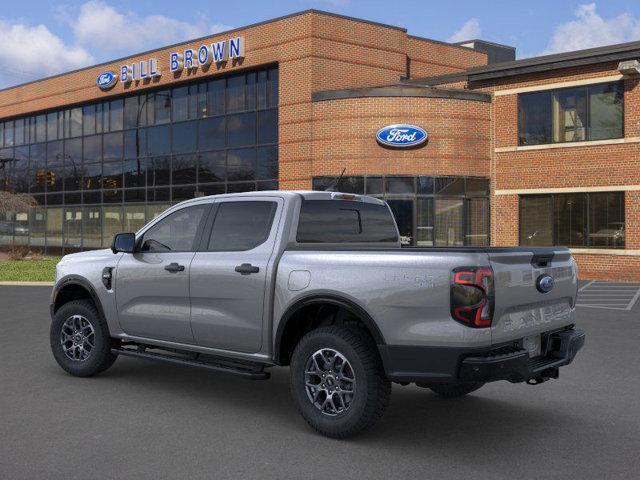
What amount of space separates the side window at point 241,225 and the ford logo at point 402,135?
58.3ft

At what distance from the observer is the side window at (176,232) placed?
6605 millimetres

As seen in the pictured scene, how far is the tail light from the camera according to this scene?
15.2ft

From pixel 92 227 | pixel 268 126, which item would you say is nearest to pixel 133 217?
pixel 92 227

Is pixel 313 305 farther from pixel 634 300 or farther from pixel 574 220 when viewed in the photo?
pixel 574 220

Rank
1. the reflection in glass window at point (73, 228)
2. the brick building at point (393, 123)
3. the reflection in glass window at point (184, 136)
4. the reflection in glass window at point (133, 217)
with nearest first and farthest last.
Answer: the brick building at point (393, 123)
the reflection in glass window at point (184, 136)
the reflection in glass window at point (133, 217)
the reflection in glass window at point (73, 228)

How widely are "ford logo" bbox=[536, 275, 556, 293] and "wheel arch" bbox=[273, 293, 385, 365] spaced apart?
4.08ft

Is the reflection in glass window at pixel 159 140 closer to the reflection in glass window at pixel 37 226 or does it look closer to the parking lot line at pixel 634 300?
the reflection in glass window at pixel 37 226

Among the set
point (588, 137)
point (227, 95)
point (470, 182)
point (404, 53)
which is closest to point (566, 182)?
point (588, 137)

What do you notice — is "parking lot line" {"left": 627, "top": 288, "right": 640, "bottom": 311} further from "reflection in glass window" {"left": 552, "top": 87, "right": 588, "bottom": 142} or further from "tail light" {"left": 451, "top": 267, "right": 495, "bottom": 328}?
"tail light" {"left": 451, "top": 267, "right": 495, "bottom": 328}

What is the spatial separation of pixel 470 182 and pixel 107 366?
18.5 meters

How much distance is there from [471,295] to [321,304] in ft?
4.22

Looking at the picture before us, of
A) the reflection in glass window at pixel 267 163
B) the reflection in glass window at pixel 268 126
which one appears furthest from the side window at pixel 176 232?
the reflection in glass window at pixel 268 126

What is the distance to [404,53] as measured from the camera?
2733 centimetres

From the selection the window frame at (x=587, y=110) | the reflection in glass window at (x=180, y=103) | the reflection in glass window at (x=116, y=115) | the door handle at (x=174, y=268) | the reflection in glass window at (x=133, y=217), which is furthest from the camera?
the reflection in glass window at (x=116, y=115)
